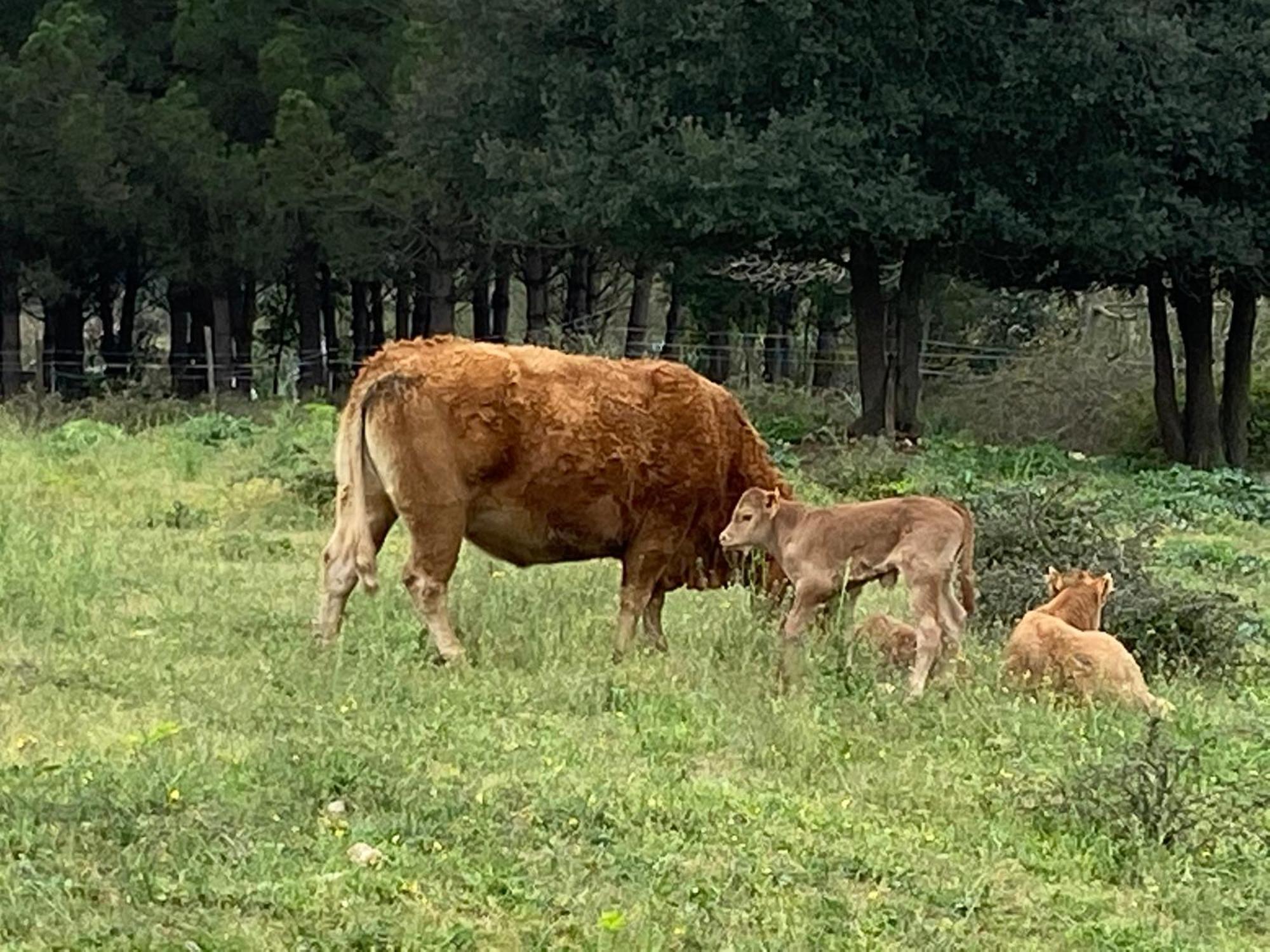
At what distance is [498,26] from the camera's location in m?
27.9

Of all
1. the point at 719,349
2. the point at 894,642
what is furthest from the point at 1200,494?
the point at 719,349

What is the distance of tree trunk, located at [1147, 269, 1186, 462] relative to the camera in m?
28.2

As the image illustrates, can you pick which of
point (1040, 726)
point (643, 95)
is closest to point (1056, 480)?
point (643, 95)

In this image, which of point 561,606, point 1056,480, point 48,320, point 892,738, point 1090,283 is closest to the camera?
point 892,738

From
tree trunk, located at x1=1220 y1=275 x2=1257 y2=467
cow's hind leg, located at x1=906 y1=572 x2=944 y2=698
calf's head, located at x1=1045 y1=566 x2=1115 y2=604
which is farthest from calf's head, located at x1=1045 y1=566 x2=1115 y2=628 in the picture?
tree trunk, located at x1=1220 y1=275 x2=1257 y2=467

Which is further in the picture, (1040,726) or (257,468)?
(257,468)

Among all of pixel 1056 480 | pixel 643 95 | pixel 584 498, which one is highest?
pixel 643 95

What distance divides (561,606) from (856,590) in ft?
6.49

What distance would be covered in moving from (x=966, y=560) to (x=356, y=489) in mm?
3184

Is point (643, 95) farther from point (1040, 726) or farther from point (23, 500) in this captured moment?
point (1040, 726)

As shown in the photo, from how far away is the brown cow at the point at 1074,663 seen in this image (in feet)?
29.7

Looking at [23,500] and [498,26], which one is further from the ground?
[498,26]

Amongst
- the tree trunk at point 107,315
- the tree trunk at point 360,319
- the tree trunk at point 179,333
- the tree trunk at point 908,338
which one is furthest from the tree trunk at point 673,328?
the tree trunk at point 107,315

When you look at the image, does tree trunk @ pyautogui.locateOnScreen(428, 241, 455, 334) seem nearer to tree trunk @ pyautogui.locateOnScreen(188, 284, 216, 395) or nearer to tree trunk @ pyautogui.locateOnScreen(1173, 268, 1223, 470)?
tree trunk @ pyautogui.locateOnScreen(188, 284, 216, 395)
